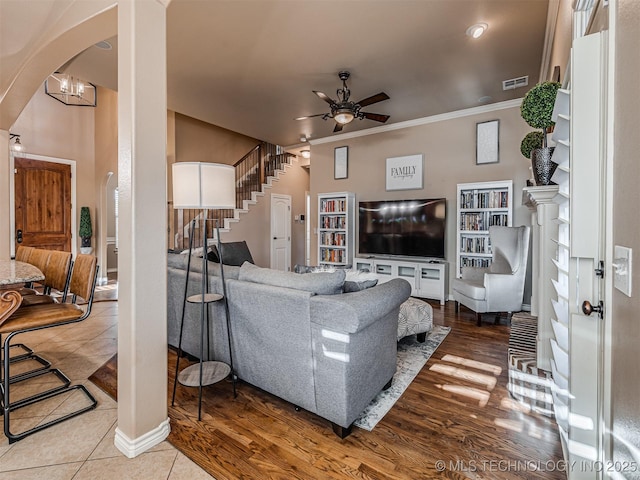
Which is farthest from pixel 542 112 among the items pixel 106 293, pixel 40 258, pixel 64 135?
pixel 64 135

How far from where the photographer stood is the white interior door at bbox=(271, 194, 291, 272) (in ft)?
23.9

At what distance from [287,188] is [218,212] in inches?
73.4

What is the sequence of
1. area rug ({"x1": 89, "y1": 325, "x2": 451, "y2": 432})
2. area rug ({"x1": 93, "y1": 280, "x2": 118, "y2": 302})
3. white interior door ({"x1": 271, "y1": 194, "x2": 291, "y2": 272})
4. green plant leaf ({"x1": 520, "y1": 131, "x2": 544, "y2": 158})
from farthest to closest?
1. white interior door ({"x1": 271, "y1": 194, "x2": 291, "y2": 272})
2. area rug ({"x1": 93, "y1": 280, "x2": 118, "y2": 302})
3. green plant leaf ({"x1": 520, "y1": 131, "x2": 544, "y2": 158})
4. area rug ({"x1": 89, "y1": 325, "x2": 451, "y2": 432})

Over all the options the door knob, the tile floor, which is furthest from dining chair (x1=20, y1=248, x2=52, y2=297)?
the door knob

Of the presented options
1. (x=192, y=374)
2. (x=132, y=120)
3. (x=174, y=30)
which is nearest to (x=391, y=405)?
(x=192, y=374)

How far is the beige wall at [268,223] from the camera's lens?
6.65m

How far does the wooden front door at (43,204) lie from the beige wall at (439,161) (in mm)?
4755

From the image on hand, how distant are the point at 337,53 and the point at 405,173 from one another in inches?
105

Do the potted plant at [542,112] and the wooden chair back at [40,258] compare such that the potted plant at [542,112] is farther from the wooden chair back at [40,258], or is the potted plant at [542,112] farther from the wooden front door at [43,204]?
the wooden front door at [43,204]

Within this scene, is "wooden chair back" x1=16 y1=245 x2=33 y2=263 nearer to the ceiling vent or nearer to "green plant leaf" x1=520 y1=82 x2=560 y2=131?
"green plant leaf" x1=520 y1=82 x2=560 y2=131

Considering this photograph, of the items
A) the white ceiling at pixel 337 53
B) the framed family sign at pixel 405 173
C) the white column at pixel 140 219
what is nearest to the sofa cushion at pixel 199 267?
the white column at pixel 140 219

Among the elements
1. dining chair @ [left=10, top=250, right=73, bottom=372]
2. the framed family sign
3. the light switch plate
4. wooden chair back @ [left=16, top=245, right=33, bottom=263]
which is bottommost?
dining chair @ [left=10, top=250, right=73, bottom=372]

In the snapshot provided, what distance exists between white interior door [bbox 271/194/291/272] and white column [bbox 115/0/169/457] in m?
5.53

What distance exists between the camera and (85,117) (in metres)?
6.13
